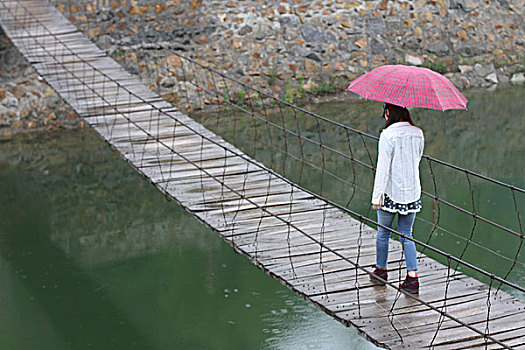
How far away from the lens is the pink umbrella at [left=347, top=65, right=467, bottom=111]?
116 inches

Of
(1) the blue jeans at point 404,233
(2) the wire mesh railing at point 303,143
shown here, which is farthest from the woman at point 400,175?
(2) the wire mesh railing at point 303,143

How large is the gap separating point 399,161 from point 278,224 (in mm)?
970

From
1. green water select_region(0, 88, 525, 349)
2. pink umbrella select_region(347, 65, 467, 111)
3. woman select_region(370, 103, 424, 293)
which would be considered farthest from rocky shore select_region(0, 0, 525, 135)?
woman select_region(370, 103, 424, 293)

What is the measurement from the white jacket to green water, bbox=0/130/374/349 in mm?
1265

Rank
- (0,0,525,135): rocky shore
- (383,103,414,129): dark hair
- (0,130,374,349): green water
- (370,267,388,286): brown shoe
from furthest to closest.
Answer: (0,0,525,135): rocky shore → (0,130,374,349): green water → (370,267,388,286): brown shoe → (383,103,414,129): dark hair

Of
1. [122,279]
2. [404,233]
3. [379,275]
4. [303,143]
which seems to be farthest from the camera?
[303,143]

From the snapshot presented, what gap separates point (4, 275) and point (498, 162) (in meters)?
4.23

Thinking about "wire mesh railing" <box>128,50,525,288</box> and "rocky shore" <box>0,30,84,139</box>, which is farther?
"rocky shore" <box>0,30,84,139</box>

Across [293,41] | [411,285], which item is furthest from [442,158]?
[411,285]

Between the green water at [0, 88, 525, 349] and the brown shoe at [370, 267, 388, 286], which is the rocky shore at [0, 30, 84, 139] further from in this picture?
the brown shoe at [370, 267, 388, 286]

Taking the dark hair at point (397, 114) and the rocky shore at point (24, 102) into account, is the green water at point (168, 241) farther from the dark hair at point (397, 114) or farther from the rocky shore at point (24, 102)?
the dark hair at point (397, 114)

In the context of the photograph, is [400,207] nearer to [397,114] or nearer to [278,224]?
[397,114]

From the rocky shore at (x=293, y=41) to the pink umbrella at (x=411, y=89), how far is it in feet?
16.9

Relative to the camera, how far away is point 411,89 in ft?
9.73
